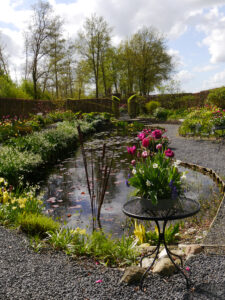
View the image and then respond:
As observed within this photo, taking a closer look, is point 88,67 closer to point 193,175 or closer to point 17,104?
point 17,104

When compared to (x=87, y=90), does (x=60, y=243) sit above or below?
below

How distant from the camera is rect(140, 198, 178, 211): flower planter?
2.51 metres

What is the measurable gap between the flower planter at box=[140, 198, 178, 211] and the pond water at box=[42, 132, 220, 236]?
0.72 meters

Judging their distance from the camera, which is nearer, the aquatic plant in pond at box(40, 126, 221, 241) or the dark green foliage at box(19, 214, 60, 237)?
the dark green foliage at box(19, 214, 60, 237)

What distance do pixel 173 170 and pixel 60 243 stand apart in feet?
4.90

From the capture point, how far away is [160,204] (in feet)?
8.27

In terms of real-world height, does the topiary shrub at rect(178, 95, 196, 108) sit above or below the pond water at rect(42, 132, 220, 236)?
above

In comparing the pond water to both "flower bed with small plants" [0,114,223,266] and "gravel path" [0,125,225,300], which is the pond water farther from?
"gravel path" [0,125,225,300]

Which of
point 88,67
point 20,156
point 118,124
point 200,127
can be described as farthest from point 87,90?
point 20,156

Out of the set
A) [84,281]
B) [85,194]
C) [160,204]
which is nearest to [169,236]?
[160,204]

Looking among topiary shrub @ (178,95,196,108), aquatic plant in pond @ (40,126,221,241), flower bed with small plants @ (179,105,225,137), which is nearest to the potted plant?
aquatic plant in pond @ (40,126,221,241)

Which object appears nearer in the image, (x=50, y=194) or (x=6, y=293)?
(x=6, y=293)

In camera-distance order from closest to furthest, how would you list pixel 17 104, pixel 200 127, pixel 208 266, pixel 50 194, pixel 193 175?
pixel 208 266
pixel 50 194
pixel 193 175
pixel 200 127
pixel 17 104

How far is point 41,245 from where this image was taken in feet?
10.4
